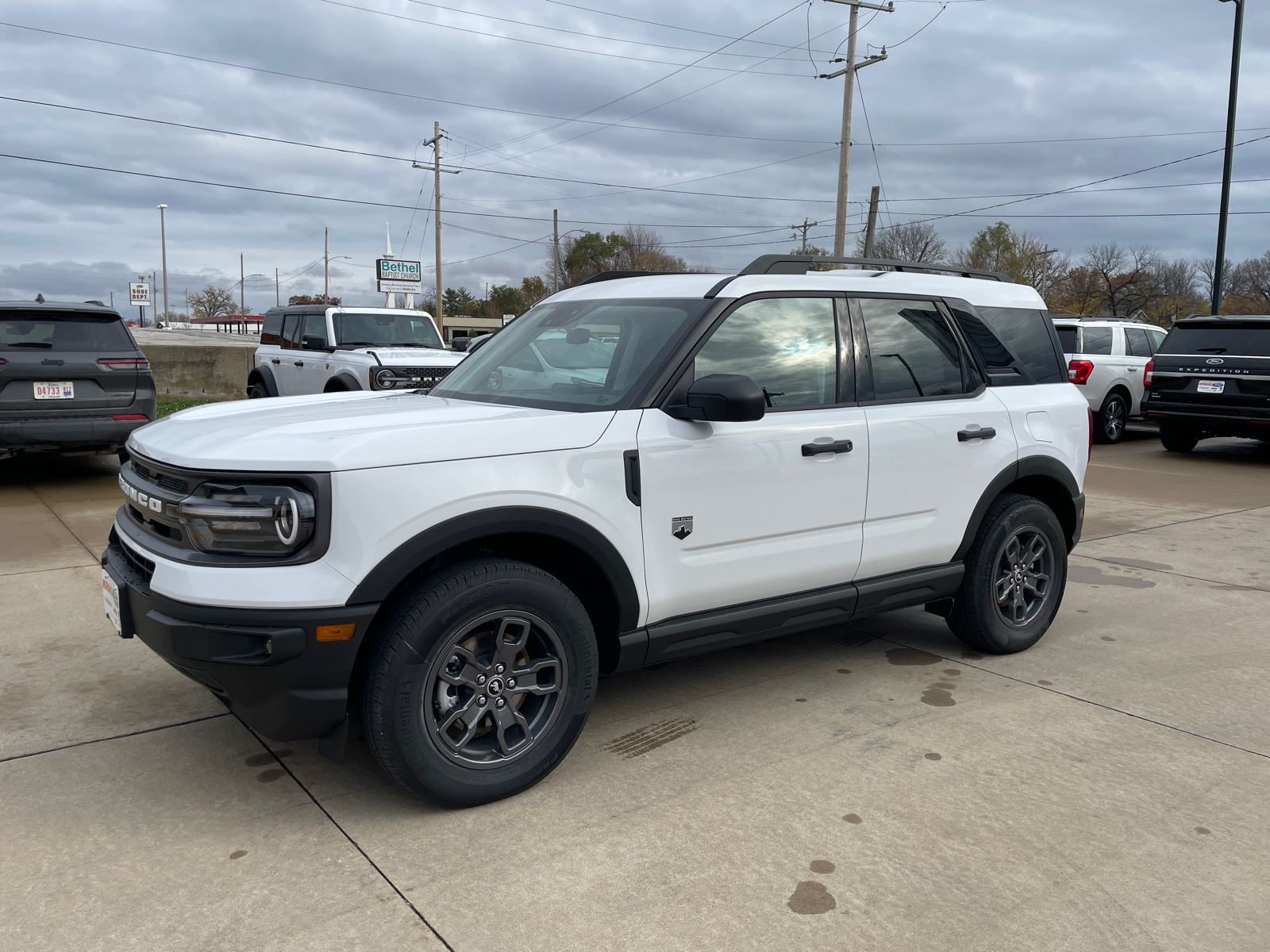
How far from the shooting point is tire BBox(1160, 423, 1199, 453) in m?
13.6

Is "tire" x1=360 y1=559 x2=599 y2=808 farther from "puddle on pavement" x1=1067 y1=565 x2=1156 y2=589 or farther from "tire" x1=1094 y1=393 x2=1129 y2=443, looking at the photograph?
"tire" x1=1094 y1=393 x2=1129 y2=443

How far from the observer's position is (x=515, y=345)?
14.3 feet

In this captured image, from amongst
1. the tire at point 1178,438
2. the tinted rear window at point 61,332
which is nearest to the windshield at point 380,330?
the tinted rear window at point 61,332

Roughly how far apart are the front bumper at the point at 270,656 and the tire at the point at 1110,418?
46.8 ft

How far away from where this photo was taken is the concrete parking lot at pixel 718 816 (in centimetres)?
261

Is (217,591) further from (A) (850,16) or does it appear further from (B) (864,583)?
(A) (850,16)

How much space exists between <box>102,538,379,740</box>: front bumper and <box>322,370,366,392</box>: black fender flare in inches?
337

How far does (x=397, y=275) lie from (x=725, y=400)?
45.5 metres

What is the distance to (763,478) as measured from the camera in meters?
3.71

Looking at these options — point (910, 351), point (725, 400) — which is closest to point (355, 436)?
point (725, 400)

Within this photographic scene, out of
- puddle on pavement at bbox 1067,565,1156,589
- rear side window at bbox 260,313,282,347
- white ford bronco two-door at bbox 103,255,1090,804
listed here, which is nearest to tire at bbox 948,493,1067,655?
white ford bronco two-door at bbox 103,255,1090,804

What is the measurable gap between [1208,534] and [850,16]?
22.8 metres

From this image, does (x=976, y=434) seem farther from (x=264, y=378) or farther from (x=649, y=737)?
(x=264, y=378)

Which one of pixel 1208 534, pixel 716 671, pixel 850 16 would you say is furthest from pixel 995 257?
pixel 716 671
